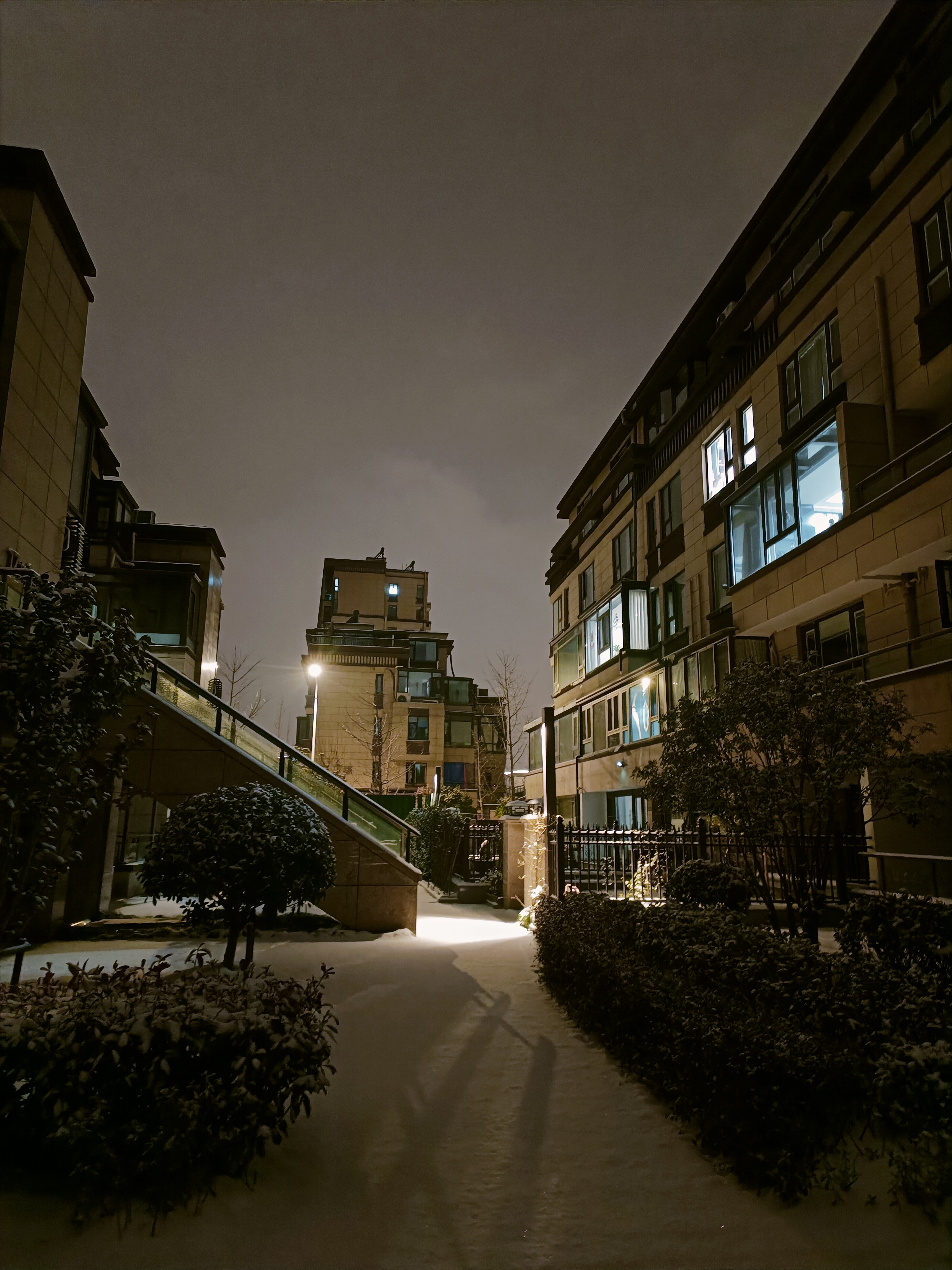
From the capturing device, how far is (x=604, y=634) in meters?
31.2

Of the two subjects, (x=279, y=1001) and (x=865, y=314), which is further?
(x=865, y=314)

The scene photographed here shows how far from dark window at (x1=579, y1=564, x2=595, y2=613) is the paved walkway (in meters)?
29.5

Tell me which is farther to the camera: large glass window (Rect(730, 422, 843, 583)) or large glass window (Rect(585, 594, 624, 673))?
large glass window (Rect(585, 594, 624, 673))

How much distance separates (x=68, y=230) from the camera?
15.4 m

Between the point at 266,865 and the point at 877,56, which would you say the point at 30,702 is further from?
the point at 877,56

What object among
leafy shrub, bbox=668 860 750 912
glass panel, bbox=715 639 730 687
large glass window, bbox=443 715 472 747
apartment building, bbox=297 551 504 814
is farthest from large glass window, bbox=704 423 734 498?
large glass window, bbox=443 715 472 747

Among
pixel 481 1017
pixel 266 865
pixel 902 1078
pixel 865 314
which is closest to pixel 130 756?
pixel 266 865

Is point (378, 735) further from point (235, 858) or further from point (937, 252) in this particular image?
point (235, 858)

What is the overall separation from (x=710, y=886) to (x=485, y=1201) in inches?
315

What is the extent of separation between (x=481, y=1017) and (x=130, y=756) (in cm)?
752

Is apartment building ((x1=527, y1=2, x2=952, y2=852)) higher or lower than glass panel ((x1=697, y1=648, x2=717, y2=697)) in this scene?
higher

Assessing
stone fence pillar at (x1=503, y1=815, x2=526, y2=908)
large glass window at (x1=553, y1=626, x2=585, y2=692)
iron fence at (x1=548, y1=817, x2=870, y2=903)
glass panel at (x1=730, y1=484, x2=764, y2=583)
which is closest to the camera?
iron fence at (x1=548, y1=817, x2=870, y2=903)

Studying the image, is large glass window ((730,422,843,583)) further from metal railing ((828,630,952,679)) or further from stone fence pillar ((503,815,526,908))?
stone fence pillar ((503,815,526,908))

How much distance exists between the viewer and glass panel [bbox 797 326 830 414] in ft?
60.5
